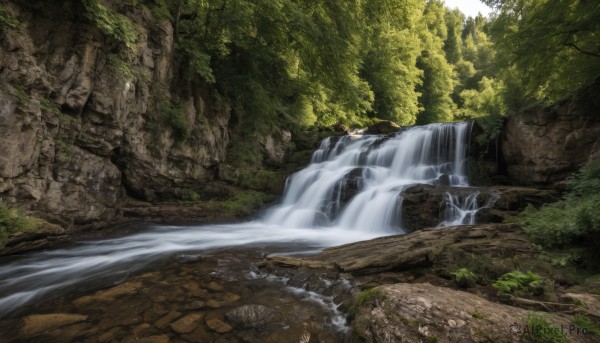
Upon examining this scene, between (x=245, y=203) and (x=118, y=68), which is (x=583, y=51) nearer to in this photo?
(x=245, y=203)

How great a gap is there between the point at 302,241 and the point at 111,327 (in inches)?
203

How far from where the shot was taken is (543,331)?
216cm

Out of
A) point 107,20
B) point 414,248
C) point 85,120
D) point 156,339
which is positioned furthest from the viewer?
point 85,120

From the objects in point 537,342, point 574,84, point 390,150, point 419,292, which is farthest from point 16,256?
point 574,84

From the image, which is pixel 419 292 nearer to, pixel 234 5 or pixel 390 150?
pixel 234 5

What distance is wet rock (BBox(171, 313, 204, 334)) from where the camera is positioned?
3254mm

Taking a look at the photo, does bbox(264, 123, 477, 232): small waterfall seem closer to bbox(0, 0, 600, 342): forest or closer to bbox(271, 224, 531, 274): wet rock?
bbox(0, 0, 600, 342): forest

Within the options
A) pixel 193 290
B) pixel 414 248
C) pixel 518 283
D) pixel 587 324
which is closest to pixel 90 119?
pixel 193 290

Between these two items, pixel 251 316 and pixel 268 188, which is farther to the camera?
pixel 268 188

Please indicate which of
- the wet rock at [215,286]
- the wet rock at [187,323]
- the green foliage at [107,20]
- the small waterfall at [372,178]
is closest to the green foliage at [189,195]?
the small waterfall at [372,178]

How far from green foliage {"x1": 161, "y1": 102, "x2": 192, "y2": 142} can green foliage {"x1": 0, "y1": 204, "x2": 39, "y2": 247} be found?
4407 millimetres

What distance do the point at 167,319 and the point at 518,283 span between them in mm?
3961

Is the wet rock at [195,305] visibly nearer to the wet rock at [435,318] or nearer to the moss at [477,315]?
the wet rock at [435,318]

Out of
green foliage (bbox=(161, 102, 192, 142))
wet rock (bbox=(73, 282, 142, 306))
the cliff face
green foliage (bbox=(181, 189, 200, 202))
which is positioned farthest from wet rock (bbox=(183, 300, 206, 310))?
green foliage (bbox=(161, 102, 192, 142))
